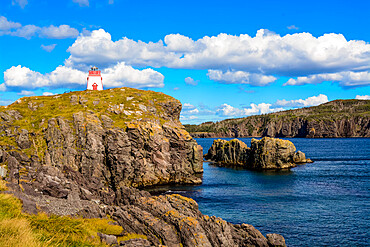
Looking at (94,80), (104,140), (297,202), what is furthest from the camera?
(94,80)

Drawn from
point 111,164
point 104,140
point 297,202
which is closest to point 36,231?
point 297,202

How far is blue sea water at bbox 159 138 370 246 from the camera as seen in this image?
144 feet

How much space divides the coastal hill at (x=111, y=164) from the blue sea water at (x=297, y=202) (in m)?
8.77

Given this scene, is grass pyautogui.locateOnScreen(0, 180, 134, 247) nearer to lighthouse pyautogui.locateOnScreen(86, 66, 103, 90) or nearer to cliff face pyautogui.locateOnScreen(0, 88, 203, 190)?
cliff face pyautogui.locateOnScreen(0, 88, 203, 190)

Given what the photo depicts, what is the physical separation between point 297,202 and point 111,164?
46074 mm

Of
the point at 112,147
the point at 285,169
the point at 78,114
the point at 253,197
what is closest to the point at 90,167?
the point at 112,147

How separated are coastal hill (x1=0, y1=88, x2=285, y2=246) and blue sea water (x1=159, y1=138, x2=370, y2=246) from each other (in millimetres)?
8772

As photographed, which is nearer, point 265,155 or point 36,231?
point 36,231

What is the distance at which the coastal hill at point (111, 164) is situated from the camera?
3288 cm

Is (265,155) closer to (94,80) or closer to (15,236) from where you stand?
(94,80)

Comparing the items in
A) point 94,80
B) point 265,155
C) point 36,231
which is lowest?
point 265,155

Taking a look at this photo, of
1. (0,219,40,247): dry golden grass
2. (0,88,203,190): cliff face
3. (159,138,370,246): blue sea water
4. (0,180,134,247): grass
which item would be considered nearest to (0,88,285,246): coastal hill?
(0,88,203,190): cliff face

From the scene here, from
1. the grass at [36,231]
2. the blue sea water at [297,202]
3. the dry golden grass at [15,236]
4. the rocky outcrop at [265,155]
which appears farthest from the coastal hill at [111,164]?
the rocky outcrop at [265,155]

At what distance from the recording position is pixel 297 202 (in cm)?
Answer: 6203
